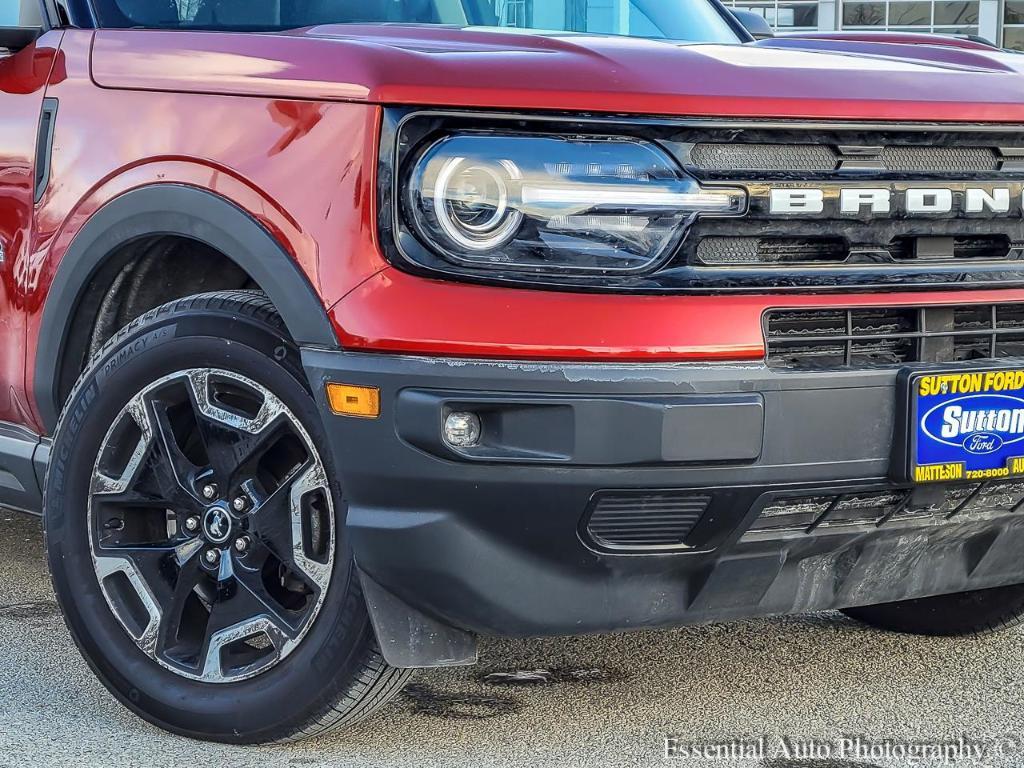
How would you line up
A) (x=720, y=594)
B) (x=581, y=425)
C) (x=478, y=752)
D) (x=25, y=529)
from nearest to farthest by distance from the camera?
(x=581, y=425), (x=720, y=594), (x=478, y=752), (x=25, y=529)

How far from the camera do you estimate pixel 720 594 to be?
8.50 feet

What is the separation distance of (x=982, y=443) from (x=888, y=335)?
24 centimetres

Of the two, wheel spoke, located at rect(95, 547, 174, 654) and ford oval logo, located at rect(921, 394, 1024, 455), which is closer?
ford oval logo, located at rect(921, 394, 1024, 455)

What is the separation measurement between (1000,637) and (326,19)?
2142 millimetres

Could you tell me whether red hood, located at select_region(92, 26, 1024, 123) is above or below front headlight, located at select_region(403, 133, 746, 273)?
above

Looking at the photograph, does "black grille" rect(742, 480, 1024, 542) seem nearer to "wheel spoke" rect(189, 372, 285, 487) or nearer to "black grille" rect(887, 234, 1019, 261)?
"black grille" rect(887, 234, 1019, 261)

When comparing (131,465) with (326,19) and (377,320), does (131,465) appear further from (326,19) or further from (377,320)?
(326,19)

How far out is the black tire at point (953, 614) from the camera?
3471mm

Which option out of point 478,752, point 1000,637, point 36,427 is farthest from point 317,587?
point 1000,637

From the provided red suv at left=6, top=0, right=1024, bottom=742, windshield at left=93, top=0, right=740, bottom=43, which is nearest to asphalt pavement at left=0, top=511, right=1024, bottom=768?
red suv at left=6, top=0, right=1024, bottom=742

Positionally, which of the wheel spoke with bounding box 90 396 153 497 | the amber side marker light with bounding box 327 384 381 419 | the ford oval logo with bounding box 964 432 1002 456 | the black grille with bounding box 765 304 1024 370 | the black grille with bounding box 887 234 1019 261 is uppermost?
the black grille with bounding box 887 234 1019 261

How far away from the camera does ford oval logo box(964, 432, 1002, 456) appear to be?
2.50 meters

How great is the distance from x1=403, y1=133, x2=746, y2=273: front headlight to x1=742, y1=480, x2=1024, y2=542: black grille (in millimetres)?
497

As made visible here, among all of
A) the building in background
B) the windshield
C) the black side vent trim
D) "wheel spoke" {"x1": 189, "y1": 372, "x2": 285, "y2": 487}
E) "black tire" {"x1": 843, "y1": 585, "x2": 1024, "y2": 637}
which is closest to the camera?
"wheel spoke" {"x1": 189, "y1": 372, "x2": 285, "y2": 487}
